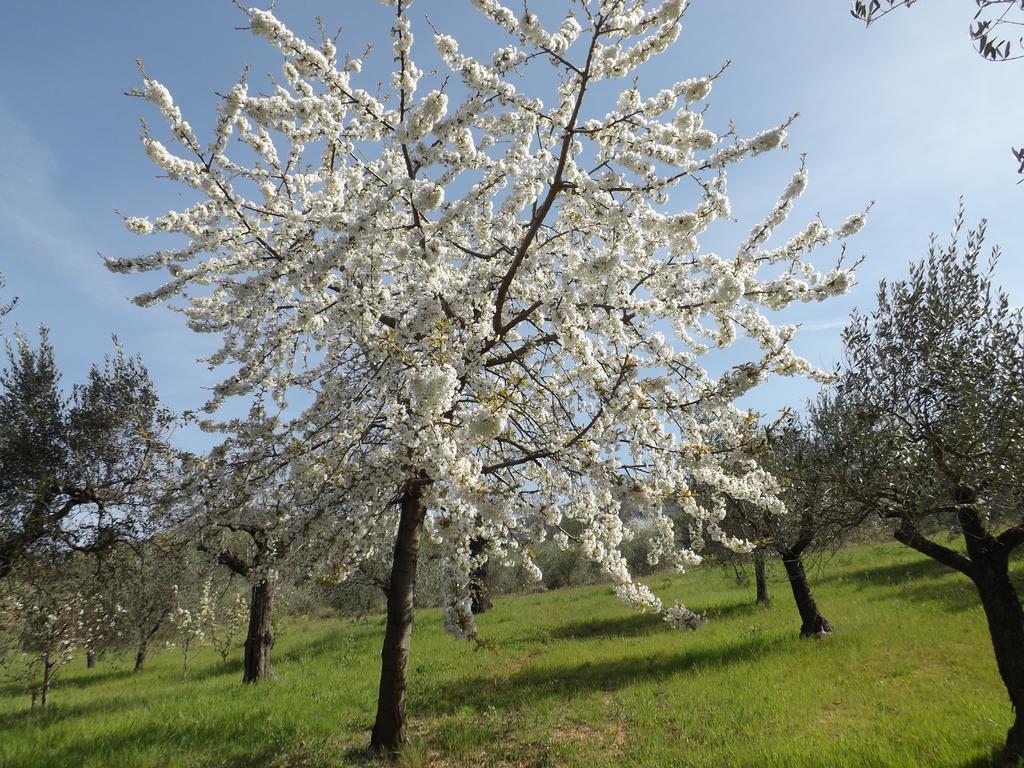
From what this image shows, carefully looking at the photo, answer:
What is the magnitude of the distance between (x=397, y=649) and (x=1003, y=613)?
9381 mm

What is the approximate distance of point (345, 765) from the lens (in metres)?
8.51

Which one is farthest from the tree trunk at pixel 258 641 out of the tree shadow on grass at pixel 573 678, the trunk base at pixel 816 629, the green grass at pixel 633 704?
the trunk base at pixel 816 629

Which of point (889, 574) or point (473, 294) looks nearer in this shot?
point (473, 294)

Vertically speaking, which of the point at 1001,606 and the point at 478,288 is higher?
the point at 478,288

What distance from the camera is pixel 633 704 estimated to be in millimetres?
10883

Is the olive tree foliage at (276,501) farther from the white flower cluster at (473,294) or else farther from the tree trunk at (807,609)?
the tree trunk at (807,609)

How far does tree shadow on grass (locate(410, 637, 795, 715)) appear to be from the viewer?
39.9 feet

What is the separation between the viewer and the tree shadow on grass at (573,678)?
1215cm

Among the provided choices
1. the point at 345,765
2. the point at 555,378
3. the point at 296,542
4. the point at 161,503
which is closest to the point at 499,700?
the point at 345,765

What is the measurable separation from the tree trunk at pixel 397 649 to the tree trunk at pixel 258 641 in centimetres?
833

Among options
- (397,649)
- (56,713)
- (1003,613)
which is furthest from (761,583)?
(56,713)

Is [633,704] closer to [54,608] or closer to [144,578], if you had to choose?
[144,578]

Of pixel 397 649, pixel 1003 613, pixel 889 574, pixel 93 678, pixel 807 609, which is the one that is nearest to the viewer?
pixel 1003 613

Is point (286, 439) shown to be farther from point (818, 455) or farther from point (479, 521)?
point (818, 455)
